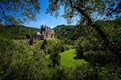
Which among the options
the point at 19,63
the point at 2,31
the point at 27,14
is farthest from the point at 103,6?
the point at 19,63

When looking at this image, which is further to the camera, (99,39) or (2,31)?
(2,31)

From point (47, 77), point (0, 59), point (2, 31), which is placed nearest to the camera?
point (2, 31)

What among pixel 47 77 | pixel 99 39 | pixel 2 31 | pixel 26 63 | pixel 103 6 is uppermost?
pixel 103 6

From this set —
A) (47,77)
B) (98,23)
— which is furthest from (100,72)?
(47,77)

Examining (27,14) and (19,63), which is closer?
(27,14)

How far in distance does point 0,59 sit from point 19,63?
3807 millimetres

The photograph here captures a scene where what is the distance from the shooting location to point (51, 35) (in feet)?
527

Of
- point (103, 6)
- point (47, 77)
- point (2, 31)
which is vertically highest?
point (103, 6)

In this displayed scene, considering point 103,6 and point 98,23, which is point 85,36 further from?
point 103,6

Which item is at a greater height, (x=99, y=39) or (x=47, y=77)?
(x=99, y=39)

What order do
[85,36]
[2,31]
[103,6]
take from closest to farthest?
[103,6] < [85,36] < [2,31]

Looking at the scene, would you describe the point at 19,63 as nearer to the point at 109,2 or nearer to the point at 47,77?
the point at 47,77

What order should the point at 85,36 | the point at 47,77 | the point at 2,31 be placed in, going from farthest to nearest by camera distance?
1. the point at 47,77
2. the point at 2,31
3. the point at 85,36

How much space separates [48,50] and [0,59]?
6834 cm
